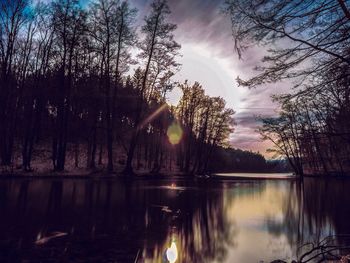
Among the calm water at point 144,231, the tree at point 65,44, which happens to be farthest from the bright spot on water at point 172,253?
the tree at point 65,44

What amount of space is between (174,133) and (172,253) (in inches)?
1851

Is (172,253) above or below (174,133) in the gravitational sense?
below

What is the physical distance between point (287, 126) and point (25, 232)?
5479 mm

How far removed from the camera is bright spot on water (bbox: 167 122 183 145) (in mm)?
50419

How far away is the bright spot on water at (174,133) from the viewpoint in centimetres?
5042

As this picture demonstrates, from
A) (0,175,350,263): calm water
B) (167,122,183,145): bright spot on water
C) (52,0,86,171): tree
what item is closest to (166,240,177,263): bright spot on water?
(0,175,350,263): calm water

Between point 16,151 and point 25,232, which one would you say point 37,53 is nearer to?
point 16,151

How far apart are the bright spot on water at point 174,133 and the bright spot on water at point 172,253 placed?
44.6 m

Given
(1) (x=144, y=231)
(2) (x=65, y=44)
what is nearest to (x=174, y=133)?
(2) (x=65, y=44)

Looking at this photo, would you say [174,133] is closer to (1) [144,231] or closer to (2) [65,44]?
(2) [65,44]

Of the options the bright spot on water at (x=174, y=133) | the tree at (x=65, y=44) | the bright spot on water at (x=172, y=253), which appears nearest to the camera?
the bright spot on water at (x=172, y=253)

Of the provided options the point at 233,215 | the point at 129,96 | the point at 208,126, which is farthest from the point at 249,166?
the point at 233,215

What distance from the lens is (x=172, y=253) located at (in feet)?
16.3

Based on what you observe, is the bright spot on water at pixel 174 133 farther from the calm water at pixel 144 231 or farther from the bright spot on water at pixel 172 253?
the bright spot on water at pixel 172 253
